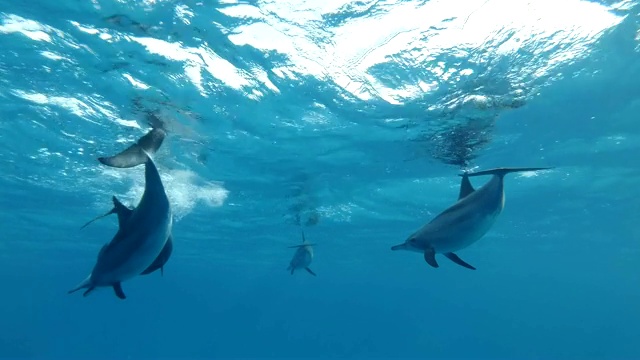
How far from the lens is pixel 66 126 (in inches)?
654

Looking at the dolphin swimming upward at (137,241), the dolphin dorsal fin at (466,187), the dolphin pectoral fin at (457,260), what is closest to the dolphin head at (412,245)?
the dolphin pectoral fin at (457,260)

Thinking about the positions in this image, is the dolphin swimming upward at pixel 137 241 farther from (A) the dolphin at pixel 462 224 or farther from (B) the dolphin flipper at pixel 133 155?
(A) the dolphin at pixel 462 224

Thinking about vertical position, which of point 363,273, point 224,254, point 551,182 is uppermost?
point 551,182

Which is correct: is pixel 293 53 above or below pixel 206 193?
above

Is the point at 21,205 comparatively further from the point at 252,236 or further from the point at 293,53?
the point at 293,53

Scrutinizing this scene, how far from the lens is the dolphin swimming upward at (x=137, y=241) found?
4.78 meters

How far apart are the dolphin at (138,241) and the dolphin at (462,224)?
2969 mm

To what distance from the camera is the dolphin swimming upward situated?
15.7 ft

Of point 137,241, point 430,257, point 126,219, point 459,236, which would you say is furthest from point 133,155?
point 459,236

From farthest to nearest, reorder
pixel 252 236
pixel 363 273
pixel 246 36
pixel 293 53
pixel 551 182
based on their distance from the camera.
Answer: pixel 363 273, pixel 252 236, pixel 551 182, pixel 293 53, pixel 246 36

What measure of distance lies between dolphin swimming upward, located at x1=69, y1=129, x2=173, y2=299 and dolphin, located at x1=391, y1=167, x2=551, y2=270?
9.72 ft

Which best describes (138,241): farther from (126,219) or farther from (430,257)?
(430,257)

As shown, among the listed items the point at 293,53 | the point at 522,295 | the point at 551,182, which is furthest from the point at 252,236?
the point at 522,295

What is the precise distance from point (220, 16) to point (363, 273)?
61.6 meters
